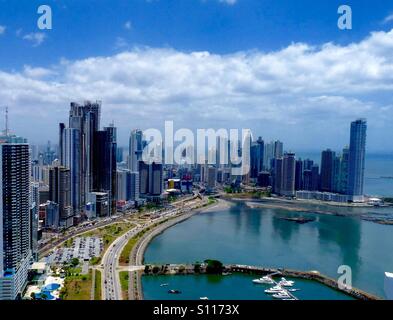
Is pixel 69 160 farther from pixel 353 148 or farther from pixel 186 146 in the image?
pixel 186 146

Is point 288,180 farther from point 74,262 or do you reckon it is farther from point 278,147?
point 74,262

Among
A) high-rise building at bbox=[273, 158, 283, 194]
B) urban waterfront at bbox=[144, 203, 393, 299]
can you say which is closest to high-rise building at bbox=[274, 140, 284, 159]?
high-rise building at bbox=[273, 158, 283, 194]

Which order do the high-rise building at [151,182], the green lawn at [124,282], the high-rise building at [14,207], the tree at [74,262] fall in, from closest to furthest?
the green lawn at [124,282], the high-rise building at [14,207], the tree at [74,262], the high-rise building at [151,182]

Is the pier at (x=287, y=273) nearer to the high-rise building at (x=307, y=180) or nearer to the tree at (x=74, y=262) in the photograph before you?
the tree at (x=74, y=262)

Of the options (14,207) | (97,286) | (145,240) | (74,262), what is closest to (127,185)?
Answer: (145,240)

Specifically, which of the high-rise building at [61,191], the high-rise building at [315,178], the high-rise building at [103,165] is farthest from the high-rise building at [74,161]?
the high-rise building at [315,178]

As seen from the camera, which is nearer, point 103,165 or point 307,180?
point 103,165
